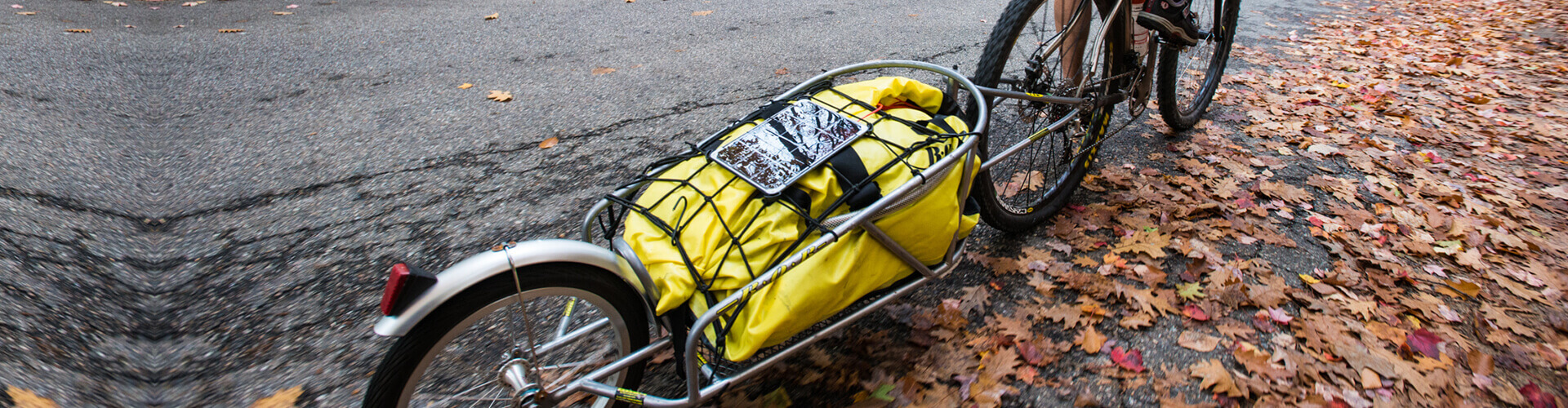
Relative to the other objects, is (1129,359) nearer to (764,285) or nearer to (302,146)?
(764,285)

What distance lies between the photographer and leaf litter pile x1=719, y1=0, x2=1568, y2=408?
7.01 feet

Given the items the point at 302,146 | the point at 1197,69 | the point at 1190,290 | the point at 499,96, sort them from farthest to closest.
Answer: the point at 1197,69 → the point at 499,96 → the point at 302,146 → the point at 1190,290

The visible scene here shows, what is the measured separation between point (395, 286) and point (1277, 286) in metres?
2.83

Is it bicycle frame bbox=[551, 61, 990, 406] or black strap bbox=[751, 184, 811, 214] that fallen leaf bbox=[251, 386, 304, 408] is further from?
black strap bbox=[751, 184, 811, 214]

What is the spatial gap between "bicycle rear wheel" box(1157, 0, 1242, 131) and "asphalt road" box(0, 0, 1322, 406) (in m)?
0.28

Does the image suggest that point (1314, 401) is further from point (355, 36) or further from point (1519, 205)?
point (355, 36)

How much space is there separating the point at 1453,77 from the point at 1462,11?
3.66 meters

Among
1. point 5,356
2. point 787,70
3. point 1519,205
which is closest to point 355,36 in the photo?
point 787,70

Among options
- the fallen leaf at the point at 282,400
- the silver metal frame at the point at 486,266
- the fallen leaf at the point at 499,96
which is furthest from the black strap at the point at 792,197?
the fallen leaf at the point at 499,96

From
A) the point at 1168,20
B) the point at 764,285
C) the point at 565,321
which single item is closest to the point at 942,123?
the point at 764,285

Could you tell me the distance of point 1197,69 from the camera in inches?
163

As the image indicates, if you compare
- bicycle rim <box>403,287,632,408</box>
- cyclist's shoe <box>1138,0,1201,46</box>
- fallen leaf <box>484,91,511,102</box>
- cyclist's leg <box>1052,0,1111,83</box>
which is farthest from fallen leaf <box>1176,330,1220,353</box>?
fallen leaf <box>484,91,511,102</box>

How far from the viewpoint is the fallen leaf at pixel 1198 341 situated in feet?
7.54

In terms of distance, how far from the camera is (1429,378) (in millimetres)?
2158
